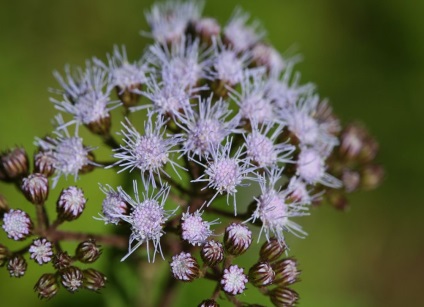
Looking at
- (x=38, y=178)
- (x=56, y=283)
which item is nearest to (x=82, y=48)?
(x=38, y=178)

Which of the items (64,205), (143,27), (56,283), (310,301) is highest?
(143,27)

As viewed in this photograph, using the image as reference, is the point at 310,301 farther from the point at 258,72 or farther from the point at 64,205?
the point at 64,205

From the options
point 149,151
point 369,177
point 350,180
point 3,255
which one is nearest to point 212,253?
point 149,151

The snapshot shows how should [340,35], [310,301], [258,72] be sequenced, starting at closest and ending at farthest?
[258,72]
[310,301]
[340,35]

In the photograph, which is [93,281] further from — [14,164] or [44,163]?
[14,164]

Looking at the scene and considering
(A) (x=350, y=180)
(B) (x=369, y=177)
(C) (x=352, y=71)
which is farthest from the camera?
(C) (x=352, y=71)

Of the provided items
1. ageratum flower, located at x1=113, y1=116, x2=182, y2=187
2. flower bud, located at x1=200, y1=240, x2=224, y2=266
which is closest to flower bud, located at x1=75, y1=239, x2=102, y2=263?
ageratum flower, located at x1=113, y1=116, x2=182, y2=187

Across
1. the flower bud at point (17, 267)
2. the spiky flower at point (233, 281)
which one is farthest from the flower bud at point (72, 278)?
the spiky flower at point (233, 281)
